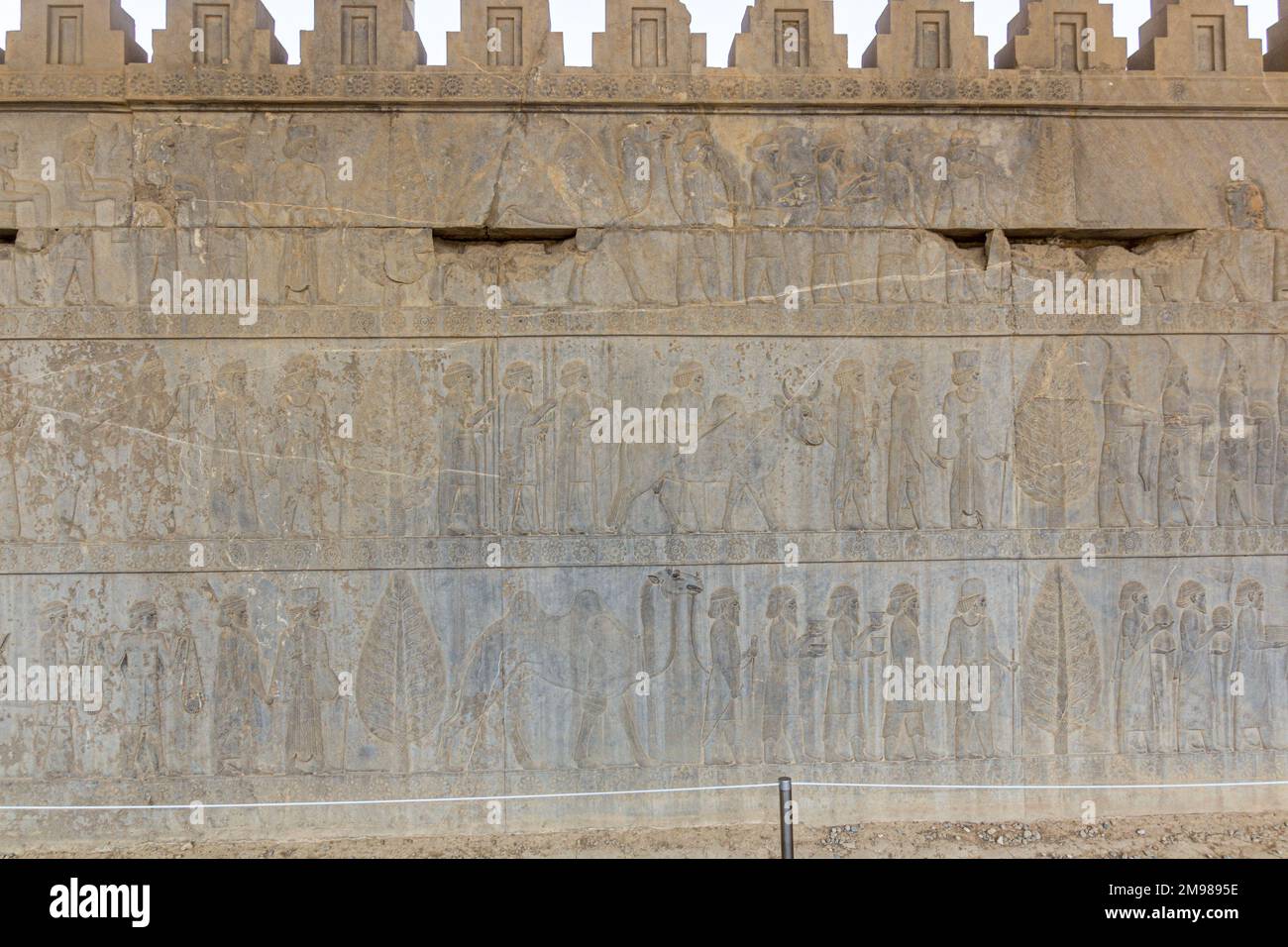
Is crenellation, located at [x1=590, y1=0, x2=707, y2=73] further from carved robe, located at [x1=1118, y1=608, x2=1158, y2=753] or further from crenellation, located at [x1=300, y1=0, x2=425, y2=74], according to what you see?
carved robe, located at [x1=1118, y1=608, x2=1158, y2=753]

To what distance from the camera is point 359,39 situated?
5.98m

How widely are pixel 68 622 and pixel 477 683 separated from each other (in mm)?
2653

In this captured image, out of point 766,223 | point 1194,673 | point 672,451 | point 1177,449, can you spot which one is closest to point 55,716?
point 672,451

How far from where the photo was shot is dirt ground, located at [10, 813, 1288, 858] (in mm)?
5699

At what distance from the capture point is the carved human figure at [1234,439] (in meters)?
6.18

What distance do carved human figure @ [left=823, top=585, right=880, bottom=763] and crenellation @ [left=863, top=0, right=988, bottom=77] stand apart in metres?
3.60

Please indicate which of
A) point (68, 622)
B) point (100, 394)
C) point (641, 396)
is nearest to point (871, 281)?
point (641, 396)

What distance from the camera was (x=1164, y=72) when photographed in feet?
20.2

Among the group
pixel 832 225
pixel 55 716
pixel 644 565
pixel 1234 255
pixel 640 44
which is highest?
pixel 640 44

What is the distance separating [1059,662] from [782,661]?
6.22 ft

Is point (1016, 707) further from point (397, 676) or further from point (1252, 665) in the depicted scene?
point (397, 676)

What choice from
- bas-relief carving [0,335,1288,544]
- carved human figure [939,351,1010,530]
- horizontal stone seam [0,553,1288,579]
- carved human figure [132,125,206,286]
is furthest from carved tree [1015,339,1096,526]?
carved human figure [132,125,206,286]

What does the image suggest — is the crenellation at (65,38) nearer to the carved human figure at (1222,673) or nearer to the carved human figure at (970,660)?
the carved human figure at (970,660)

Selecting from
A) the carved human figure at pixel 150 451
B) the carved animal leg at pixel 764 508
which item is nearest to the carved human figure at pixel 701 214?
the carved animal leg at pixel 764 508
